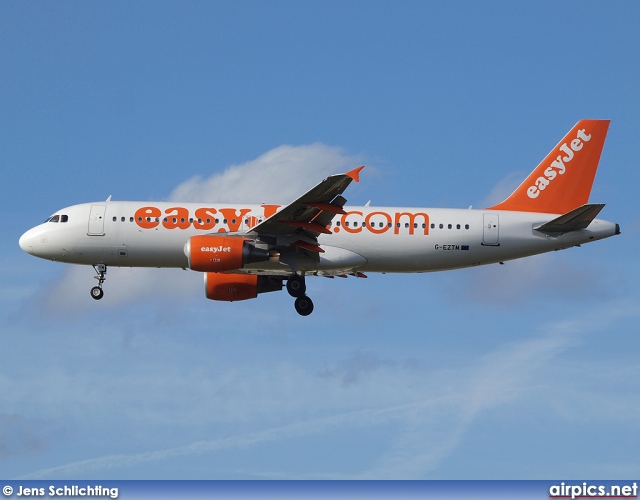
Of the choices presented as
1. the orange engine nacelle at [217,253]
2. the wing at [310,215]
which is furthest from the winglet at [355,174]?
the orange engine nacelle at [217,253]

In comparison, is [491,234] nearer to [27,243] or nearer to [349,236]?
[349,236]

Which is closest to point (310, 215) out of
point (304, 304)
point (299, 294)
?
point (299, 294)

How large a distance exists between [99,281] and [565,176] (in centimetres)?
2185

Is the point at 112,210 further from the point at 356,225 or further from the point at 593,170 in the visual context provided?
the point at 593,170

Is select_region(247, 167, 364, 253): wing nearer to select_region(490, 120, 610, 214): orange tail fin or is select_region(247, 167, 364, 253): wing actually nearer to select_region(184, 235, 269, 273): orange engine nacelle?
select_region(184, 235, 269, 273): orange engine nacelle

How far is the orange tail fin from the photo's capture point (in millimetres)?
50469

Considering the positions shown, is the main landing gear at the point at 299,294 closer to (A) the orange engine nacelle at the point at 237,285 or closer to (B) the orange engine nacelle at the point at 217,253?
(A) the orange engine nacelle at the point at 237,285

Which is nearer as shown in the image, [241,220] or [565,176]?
[241,220]

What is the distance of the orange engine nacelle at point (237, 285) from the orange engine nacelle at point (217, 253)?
5244 millimetres

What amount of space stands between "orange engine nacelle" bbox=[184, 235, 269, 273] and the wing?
1.16 m

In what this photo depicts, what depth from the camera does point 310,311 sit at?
49.2 m

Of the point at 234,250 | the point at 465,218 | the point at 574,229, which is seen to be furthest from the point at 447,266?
the point at 234,250

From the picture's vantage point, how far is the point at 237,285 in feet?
169

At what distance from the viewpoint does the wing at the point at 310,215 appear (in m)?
43.6
